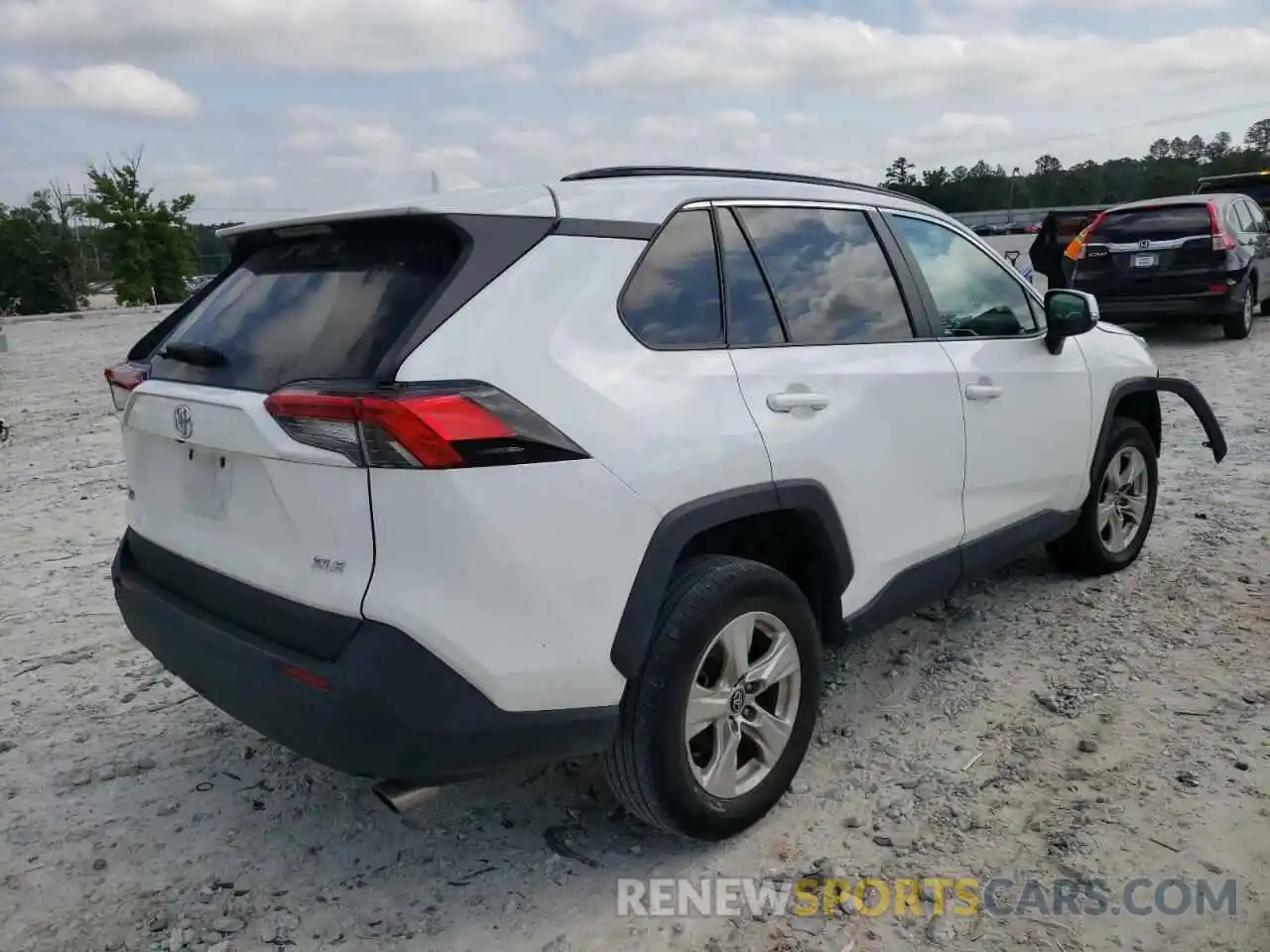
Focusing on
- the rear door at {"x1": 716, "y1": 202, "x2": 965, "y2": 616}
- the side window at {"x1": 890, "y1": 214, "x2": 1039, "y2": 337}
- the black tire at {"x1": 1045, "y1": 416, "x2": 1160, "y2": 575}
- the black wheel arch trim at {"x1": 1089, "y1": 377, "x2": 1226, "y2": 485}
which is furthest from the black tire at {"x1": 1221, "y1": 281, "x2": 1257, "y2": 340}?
the rear door at {"x1": 716, "y1": 202, "x2": 965, "y2": 616}

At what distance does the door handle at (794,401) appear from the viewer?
8.80 ft

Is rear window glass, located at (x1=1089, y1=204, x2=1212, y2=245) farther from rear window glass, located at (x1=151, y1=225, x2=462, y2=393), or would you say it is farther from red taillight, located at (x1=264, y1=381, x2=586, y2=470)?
red taillight, located at (x1=264, y1=381, x2=586, y2=470)

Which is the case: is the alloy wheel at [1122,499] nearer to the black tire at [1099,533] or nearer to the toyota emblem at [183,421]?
the black tire at [1099,533]

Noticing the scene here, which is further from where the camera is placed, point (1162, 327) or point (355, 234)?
point (1162, 327)

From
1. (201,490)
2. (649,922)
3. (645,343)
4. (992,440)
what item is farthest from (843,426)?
(201,490)

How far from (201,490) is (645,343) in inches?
47.1

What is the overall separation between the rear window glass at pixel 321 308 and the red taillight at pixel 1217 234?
36.6ft

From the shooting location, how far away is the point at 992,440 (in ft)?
11.6

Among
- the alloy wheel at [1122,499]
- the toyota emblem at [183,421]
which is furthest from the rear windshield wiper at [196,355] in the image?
the alloy wheel at [1122,499]

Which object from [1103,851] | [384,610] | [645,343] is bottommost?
[1103,851]

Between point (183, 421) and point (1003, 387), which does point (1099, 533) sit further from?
point (183, 421)

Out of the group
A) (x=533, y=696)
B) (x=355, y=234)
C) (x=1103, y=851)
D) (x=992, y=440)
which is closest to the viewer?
(x=533, y=696)

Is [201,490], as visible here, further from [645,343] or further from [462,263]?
[645,343]

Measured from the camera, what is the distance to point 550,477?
2.15 m
